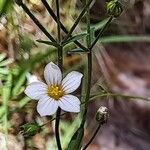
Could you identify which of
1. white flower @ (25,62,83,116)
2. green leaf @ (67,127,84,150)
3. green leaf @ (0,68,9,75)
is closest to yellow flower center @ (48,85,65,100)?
white flower @ (25,62,83,116)

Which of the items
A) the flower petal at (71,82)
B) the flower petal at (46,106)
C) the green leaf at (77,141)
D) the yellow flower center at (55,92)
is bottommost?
the green leaf at (77,141)

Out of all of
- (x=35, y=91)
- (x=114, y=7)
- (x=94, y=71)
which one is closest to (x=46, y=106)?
(x=35, y=91)

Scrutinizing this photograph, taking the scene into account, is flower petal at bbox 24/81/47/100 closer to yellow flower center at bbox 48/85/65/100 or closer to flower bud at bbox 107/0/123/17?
yellow flower center at bbox 48/85/65/100

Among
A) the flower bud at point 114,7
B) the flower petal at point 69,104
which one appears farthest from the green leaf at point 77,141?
the flower bud at point 114,7

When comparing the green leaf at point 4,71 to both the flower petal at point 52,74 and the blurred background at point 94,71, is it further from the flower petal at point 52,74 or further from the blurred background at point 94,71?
the flower petal at point 52,74

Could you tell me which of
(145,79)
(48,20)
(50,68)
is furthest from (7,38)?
(145,79)

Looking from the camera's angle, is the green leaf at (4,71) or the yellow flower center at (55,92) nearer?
the yellow flower center at (55,92)

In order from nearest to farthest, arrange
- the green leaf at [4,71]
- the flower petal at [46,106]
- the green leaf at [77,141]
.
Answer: the flower petal at [46,106]
the green leaf at [77,141]
the green leaf at [4,71]
